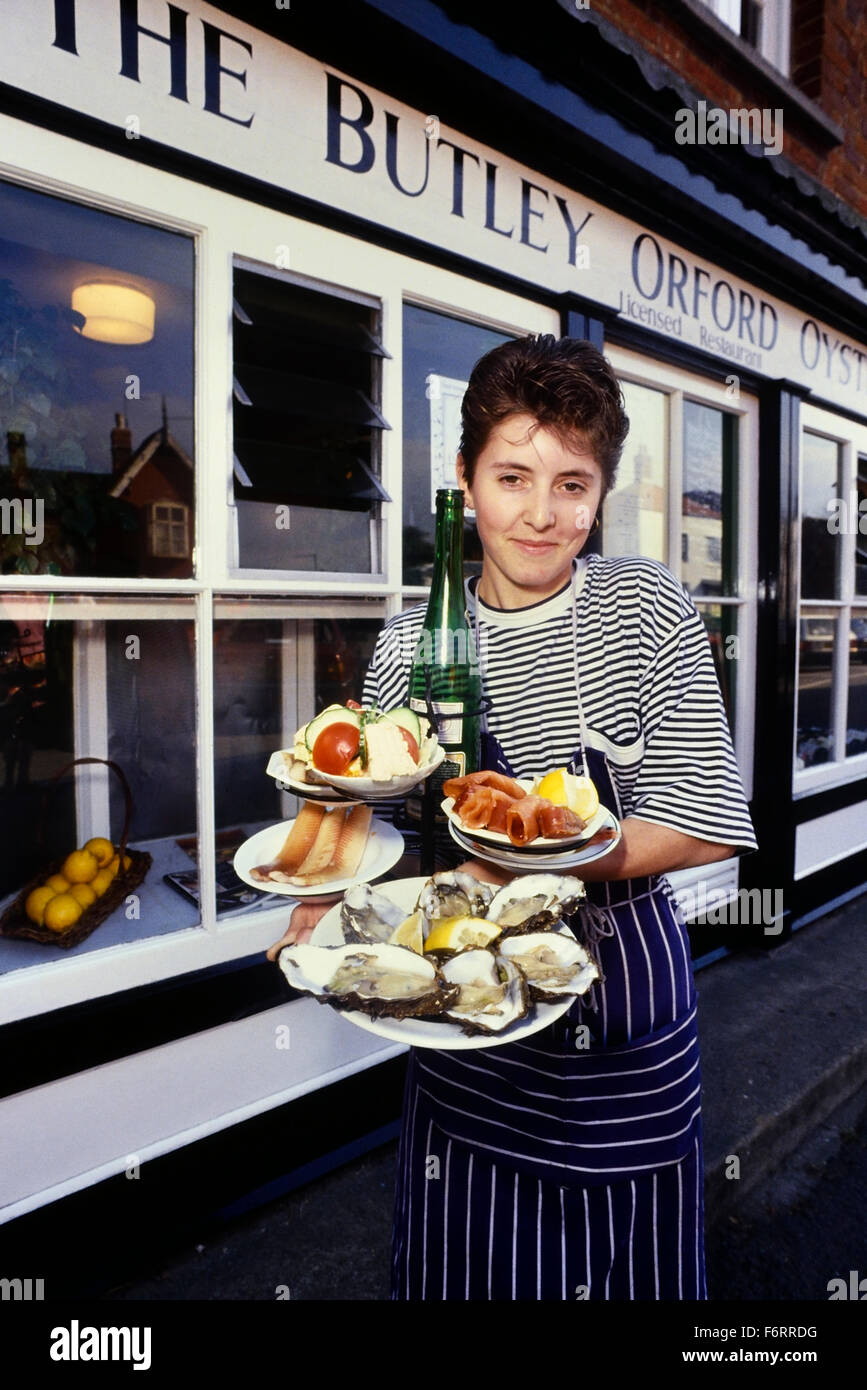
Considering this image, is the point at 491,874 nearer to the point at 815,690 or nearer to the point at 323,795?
the point at 323,795

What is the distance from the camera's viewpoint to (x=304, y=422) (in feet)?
8.75

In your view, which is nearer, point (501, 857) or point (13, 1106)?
point (501, 857)

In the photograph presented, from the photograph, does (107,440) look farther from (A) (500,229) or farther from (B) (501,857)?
(B) (501,857)

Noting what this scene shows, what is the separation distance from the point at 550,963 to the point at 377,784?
38 cm

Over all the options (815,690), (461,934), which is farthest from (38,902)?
(815,690)

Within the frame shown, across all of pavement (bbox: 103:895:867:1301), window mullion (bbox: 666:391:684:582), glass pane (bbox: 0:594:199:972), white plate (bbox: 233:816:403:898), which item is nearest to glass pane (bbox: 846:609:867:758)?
pavement (bbox: 103:895:867:1301)

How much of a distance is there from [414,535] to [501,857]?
211cm

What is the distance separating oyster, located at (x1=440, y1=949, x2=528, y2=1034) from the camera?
104 centimetres

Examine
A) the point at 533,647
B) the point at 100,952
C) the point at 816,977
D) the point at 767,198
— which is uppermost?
the point at 767,198

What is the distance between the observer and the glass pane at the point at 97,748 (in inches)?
95.4

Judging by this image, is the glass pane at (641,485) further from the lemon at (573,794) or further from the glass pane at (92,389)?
the lemon at (573,794)

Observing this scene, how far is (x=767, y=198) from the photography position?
4219mm

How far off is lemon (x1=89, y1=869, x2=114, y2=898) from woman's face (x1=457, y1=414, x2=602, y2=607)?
6.07 feet
